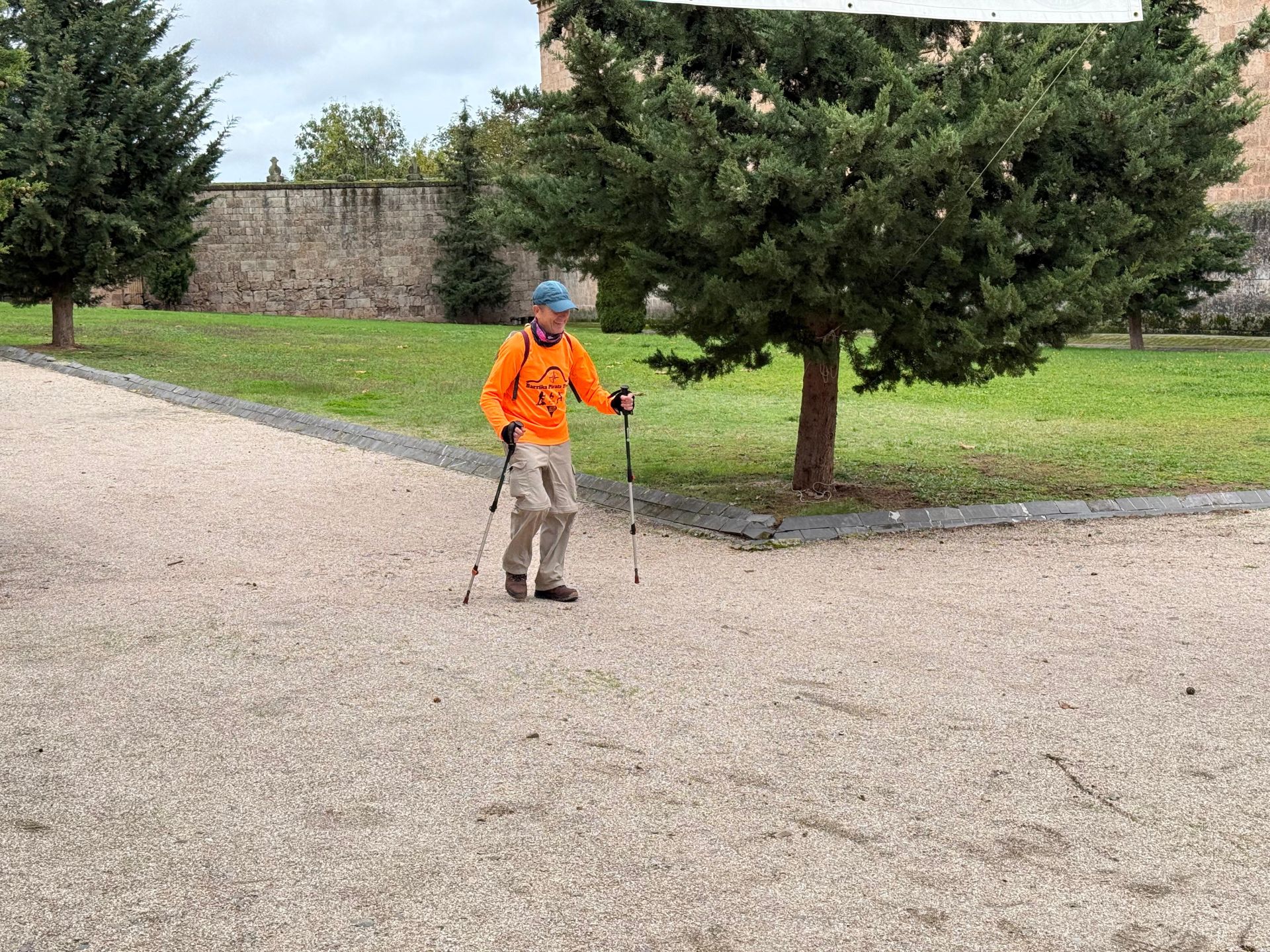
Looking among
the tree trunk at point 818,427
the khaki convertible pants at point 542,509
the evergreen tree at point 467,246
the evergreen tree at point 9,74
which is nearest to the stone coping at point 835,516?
the tree trunk at point 818,427

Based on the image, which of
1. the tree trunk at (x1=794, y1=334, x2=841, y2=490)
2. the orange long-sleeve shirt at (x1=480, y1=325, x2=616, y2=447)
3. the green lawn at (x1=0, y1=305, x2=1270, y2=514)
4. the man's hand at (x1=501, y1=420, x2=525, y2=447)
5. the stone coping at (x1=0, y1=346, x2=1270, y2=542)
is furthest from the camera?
the green lawn at (x1=0, y1=305, x2=1270, y2=514)

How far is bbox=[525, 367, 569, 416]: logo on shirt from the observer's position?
26.6 feet

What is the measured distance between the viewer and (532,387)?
8.10 m

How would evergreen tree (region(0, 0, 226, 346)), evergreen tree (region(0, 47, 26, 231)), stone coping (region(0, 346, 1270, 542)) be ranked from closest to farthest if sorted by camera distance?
evergreen tree (region(0, 47, 26, 231)), stone coping (region(0, 346, 1270, 542)), evergreen tree (region(0, 0, 226, 346))

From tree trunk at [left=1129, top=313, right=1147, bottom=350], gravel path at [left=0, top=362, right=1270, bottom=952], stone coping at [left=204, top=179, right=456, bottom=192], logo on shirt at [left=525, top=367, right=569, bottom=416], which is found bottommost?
gravel path at [left=0, top=362, right=1270, bottom=952]

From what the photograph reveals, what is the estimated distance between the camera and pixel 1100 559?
30.9ft

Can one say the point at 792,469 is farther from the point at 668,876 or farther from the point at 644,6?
the point at 668,876

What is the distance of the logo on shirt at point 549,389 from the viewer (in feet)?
26.6

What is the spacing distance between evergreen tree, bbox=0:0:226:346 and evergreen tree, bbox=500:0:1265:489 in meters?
11.3

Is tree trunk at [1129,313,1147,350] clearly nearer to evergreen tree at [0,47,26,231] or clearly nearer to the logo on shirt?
the logo on shirt

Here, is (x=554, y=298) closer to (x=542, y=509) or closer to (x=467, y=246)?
(x=542, y=509)

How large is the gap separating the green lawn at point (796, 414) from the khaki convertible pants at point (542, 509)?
10.7 ft

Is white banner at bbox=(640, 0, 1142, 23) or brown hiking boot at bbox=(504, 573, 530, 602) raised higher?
white banner at bbox=(640, 0, 1142, 23)

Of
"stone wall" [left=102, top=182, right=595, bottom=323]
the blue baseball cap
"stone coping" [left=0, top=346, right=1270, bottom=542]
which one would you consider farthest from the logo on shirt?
"stone wall" [left=102, top=182, right=595, bottom=323]
